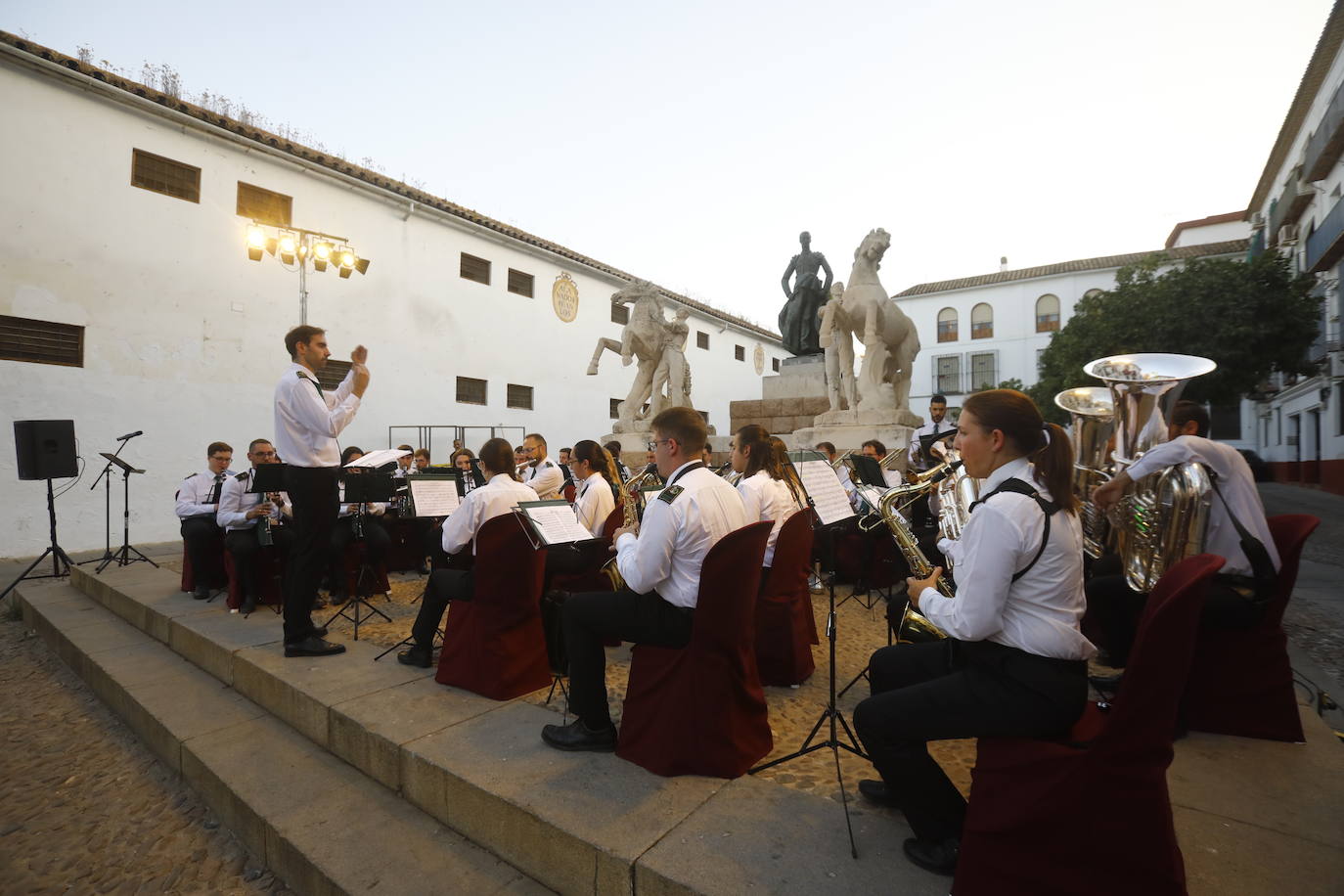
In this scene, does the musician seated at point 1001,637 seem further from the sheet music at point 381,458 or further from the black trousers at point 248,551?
the black trousers at point 248,551

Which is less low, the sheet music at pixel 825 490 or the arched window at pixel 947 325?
the arched window at pixel 947 325

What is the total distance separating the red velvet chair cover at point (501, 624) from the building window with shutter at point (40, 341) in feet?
35.1

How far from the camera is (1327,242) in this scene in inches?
613

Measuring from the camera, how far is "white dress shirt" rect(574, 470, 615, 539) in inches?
180

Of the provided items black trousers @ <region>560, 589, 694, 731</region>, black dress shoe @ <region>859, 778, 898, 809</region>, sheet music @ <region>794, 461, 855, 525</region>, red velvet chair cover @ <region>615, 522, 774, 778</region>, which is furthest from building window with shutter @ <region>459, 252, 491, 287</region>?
black dress shoe @ <region>859, 778, 898, 809</region>

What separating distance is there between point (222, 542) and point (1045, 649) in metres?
6.62

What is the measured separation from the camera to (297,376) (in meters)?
3.94

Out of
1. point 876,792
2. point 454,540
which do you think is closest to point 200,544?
point 454,540

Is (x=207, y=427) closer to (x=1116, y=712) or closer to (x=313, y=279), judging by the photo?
(x=313, y=279)

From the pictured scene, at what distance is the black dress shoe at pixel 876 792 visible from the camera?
227cm

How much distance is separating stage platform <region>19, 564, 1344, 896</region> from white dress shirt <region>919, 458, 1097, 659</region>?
52 cm

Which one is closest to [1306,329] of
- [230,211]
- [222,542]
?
[222,542]

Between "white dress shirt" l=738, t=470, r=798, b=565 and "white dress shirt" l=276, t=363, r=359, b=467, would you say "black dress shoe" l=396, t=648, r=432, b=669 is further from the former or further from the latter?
"white dress shirt" l=738, t=470, r=798, b=565

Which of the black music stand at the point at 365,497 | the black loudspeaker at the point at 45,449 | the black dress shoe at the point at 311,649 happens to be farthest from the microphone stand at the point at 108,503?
the black dress shoe at the point at 311,649
